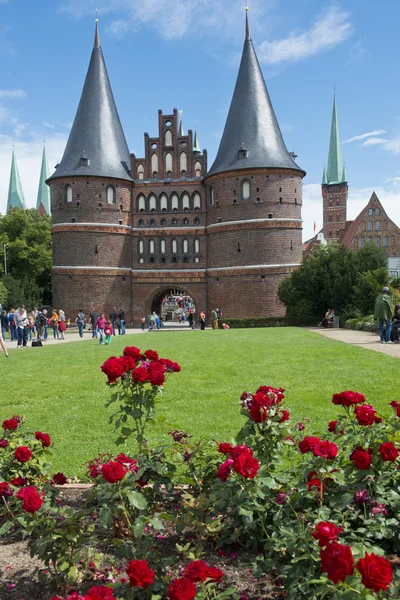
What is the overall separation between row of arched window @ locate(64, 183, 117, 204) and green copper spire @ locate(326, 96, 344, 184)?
2140 inches

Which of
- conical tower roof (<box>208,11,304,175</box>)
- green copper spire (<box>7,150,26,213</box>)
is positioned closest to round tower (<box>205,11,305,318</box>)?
conical tower roof (<box>208,11,304,175</box>)

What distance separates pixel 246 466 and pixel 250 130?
121ft

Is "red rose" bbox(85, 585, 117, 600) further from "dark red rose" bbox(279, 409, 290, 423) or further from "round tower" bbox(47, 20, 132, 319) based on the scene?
"round tower" bbox(47, 20, 132, 319)

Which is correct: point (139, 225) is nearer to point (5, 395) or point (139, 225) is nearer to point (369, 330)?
point (369, 330)

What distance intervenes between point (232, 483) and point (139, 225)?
37.5 m

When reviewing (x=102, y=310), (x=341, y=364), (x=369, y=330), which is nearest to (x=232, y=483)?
(x=341, y=364)

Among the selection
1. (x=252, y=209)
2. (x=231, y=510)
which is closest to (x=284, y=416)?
(x=231, y=510)

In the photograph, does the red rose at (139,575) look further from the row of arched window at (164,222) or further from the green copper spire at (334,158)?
the green copper spire at (334,158)

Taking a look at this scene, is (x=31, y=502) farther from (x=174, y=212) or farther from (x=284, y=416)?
(x=174, y=212)

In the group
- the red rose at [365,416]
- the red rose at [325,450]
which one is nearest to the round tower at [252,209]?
the red rose at [365,416]

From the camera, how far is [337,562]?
1.83m

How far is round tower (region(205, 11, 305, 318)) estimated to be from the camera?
119 feet

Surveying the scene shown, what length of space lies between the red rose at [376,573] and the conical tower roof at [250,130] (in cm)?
3572

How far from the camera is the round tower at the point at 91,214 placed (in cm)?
3741
